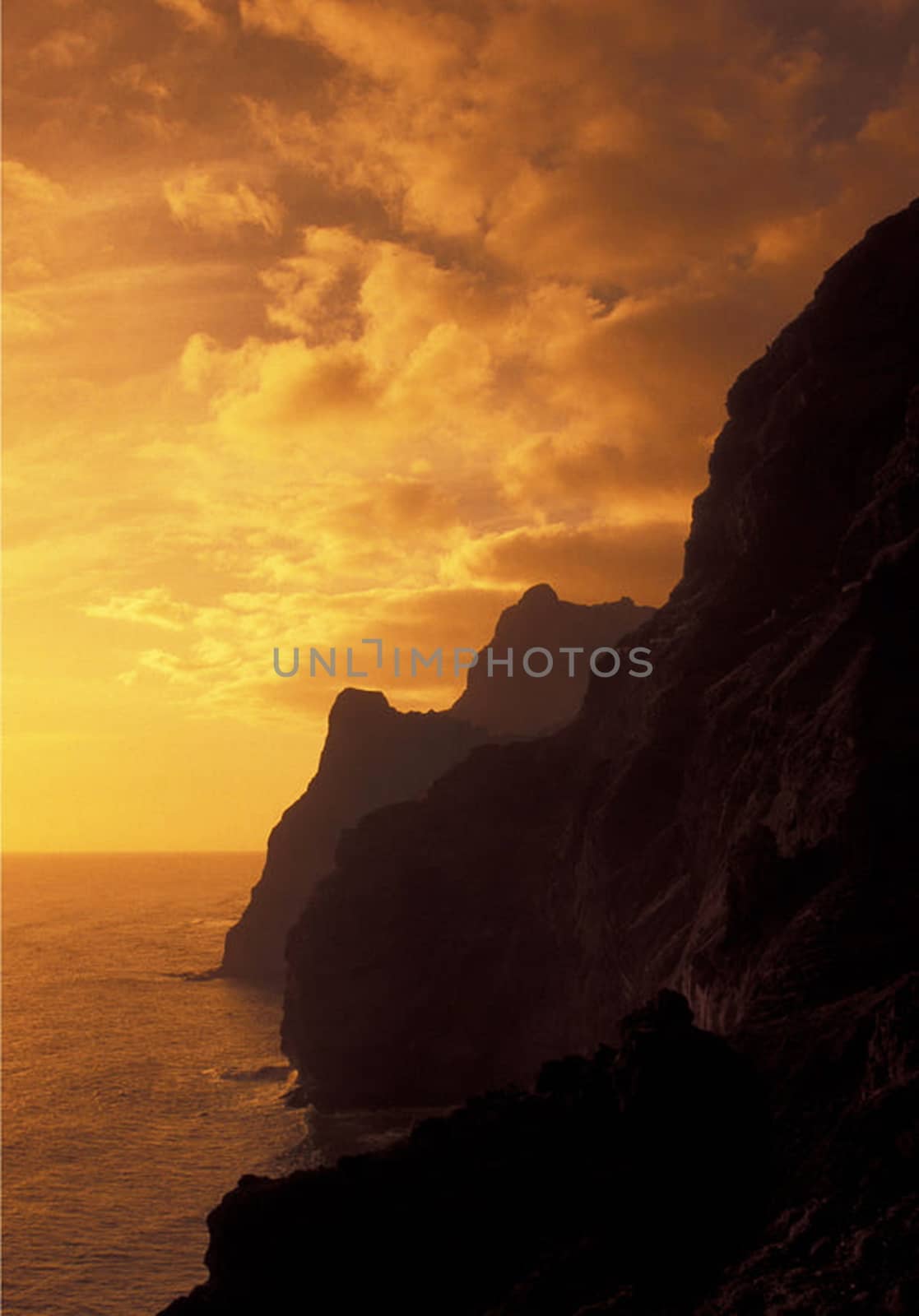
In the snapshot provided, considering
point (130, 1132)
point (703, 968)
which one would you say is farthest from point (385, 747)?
point (703, 968)

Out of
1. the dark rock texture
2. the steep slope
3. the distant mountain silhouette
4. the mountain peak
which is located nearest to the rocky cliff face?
the mountain peak

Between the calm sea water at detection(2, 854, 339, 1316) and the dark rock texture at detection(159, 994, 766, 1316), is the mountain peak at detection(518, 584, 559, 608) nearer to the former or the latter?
the calm sea water at detection(2, 854, 339, 1316)

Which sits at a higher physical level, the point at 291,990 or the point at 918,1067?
the point at 918,1067

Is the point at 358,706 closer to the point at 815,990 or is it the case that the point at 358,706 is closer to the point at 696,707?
the point at 696,707

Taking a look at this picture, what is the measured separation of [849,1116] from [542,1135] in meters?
8.14

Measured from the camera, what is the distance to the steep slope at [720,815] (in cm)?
3381

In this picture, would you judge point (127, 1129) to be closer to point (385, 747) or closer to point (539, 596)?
point (385, 747)

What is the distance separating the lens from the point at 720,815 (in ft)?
159

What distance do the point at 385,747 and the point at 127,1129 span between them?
99.9m

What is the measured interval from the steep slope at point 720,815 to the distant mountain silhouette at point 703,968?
19 centimetres

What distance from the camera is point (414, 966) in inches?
3078

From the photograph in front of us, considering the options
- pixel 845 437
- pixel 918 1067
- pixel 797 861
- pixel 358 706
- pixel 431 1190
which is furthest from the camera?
pixel 358 706

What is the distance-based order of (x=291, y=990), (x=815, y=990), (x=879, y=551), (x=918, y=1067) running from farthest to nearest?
(x=291, y=990)
(x=879, y=551)
(x=815, y=990)
(x=918, y=1067)

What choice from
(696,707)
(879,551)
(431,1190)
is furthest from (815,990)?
(696,707)
